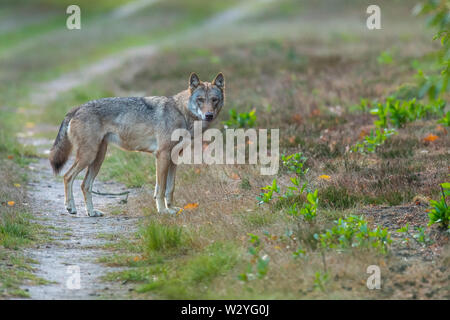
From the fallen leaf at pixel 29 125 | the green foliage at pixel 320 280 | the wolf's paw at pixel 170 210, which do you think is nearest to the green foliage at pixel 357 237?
the green foliage at pixel 320 280

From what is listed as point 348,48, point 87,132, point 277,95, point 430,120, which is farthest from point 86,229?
point 348,48

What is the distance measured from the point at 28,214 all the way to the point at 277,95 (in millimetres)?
8486

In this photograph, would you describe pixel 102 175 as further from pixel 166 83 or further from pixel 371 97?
pixel 166 83

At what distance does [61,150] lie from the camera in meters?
9.82

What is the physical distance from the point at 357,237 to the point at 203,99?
4.10 meters

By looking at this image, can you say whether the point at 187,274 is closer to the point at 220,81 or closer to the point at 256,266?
the point at 256,266

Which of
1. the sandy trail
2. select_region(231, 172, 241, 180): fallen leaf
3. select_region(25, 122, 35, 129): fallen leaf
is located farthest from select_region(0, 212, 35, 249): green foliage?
select_region(25, 122, 35, 129): fallen leaf

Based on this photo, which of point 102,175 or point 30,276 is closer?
point 30,276

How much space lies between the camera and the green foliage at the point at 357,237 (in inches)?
250

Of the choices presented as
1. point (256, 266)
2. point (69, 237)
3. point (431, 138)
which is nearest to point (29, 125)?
point (69, 237)

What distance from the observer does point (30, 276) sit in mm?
6680

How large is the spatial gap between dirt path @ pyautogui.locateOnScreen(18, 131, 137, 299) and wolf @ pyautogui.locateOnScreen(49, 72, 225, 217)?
484mm

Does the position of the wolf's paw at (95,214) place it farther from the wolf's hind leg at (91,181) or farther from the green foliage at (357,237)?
the green foliage at (357,237)

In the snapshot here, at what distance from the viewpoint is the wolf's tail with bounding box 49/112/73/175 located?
32.1 feet
